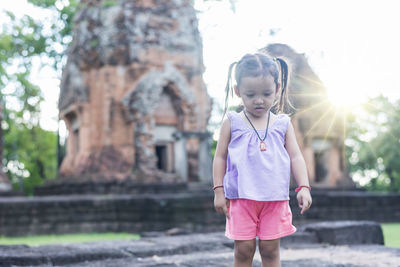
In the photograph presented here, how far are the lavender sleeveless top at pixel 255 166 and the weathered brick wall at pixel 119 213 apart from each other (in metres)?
6.27

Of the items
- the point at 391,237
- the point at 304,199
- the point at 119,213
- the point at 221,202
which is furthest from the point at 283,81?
the point at 119,213

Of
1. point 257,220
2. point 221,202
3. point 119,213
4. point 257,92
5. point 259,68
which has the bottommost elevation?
point 119,213

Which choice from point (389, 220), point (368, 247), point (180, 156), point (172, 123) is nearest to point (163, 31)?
point (172, 123)

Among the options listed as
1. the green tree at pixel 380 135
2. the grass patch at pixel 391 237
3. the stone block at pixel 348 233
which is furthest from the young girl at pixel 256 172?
the green tree at pixel 380 135

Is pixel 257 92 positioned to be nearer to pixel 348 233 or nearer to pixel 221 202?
pixel 221 202

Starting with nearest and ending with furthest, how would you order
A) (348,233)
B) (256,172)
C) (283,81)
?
1. (256,172)
2. (283,81)
3. (348,233)

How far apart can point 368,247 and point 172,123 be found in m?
12.2

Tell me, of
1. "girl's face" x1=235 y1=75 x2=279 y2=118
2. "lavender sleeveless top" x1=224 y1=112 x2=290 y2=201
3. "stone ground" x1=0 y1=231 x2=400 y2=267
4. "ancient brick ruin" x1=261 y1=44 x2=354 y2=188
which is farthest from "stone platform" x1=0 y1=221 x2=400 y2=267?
"ancient brick ruin" x1=261 y1=44 x2=354 y2=188

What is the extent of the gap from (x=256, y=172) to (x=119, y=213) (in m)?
8.19

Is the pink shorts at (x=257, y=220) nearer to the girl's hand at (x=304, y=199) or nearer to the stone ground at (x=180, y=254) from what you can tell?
the girl's hand at (x=304, y=199)

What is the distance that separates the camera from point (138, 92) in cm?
1507

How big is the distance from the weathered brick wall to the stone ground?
419 centimetres

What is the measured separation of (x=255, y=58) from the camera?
2.57 meters

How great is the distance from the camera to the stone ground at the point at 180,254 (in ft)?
11.6
